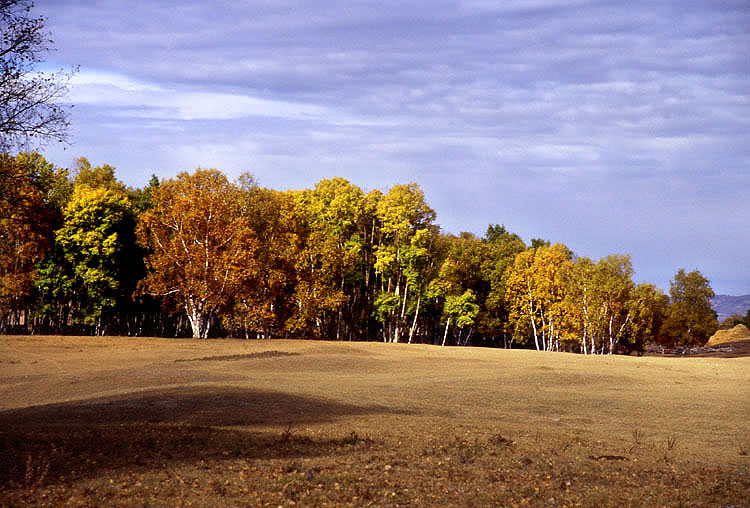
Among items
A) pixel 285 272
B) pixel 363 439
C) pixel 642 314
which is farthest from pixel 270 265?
pixel 363 439

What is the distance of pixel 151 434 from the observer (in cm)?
1305

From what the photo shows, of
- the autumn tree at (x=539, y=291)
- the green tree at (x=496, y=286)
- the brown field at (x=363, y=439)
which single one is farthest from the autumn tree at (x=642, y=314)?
the brown field at (x=363, y=439)

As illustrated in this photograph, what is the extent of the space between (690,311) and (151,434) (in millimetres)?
90693

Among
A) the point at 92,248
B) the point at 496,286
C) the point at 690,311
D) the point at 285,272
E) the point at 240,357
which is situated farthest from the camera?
the point at 690,311

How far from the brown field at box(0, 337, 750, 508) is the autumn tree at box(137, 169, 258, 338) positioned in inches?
823

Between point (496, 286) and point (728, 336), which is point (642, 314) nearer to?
point (496, 286)

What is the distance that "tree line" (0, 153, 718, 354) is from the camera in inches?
2085

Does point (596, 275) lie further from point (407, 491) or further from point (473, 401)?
point (407, 491)

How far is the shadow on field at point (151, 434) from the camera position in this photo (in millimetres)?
10578

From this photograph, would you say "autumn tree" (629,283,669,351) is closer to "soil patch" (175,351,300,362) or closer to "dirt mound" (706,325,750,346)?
"dirt mound" (706,325,750,346)

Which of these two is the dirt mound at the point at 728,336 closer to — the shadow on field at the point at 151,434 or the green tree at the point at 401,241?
the green tree at the point at 401,241

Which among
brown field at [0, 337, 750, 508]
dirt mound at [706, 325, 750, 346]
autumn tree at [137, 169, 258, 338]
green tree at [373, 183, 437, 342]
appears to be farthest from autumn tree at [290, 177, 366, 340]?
dirt mound at [706, 325, 750, 346]

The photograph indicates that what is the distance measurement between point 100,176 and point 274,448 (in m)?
67.7

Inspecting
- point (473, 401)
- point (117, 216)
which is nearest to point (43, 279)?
point (117, 216)
